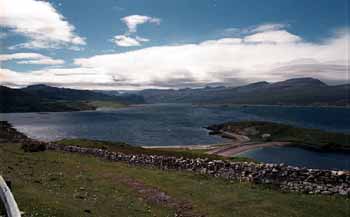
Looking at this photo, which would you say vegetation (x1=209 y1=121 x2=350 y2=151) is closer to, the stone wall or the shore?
the shore

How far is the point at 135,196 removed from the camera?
25.5 meters

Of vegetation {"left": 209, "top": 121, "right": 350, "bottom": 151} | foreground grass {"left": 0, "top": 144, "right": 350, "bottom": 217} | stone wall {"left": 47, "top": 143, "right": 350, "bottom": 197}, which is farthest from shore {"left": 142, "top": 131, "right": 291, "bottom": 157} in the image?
foreground grass {"left": 0, "top": 144, "right": 350, "bottom": 217}

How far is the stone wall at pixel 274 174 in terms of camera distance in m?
29.4

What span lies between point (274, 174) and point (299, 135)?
114 meters

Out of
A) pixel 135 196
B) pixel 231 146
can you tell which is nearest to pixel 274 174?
pixel 135 196

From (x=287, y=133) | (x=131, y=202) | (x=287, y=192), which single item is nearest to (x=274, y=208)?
(x=287, y=192)

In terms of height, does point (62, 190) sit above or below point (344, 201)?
above

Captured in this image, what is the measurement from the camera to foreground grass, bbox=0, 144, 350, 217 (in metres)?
19.5

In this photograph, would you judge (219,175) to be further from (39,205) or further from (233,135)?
(233,135)

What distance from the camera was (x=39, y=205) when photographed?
1706cm

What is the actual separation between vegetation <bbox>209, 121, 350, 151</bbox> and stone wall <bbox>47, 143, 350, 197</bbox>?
94409 millimetres

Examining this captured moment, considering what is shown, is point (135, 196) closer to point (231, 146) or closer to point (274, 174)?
point (274, 174)

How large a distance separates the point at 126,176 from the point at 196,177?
8.17 m

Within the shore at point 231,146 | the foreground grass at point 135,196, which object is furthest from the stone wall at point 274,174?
the shore at point 231,146
